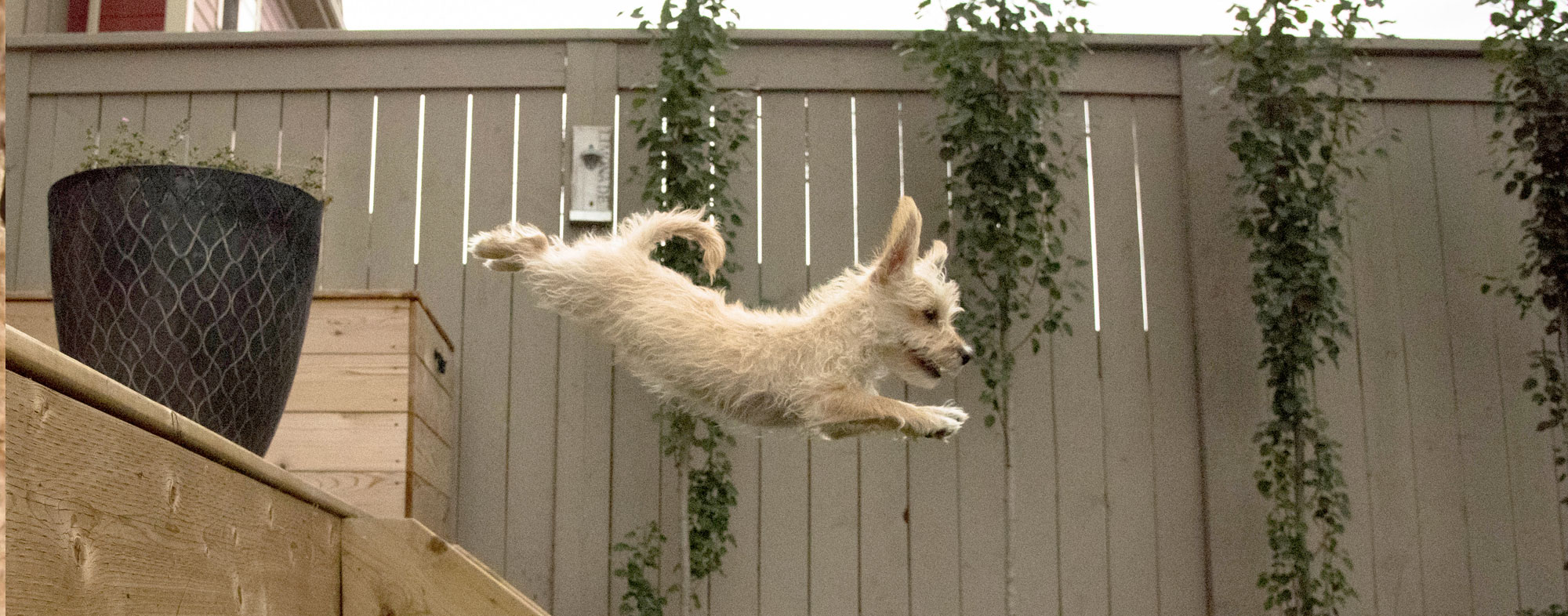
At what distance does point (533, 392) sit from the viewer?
373 centimetres

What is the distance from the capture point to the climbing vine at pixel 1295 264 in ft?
11.9

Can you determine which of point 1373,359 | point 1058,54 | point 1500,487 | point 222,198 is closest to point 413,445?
point 222,198

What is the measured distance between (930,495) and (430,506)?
145cm

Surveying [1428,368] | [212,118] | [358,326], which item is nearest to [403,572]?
[358,326]

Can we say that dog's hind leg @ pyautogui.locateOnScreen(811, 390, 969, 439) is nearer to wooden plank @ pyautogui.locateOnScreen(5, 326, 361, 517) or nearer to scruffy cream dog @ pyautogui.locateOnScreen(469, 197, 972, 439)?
scruffy cream dog @ pyautogui.locateOnScreen(469, 197, 972, 439)

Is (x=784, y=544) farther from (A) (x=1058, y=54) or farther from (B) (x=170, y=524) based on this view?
(B) (x=170, y=524)

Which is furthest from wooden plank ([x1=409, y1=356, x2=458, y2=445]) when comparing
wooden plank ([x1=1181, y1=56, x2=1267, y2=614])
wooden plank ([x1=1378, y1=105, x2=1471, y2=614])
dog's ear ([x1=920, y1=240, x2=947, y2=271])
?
wooden plank ([x1=1378, y1=105, x2=1471, y2=614])

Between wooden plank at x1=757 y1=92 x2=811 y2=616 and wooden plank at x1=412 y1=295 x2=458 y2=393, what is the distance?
87 centimetres

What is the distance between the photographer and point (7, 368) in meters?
0.82

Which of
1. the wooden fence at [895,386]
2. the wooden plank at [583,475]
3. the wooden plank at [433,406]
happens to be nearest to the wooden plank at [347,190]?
the wooden fence at [895,386]

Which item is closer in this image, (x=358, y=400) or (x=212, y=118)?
(x=358, y=400)

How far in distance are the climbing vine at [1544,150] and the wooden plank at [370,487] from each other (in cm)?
319

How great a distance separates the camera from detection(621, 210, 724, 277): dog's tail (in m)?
1.43

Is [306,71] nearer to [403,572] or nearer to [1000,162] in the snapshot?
[1000,162]
